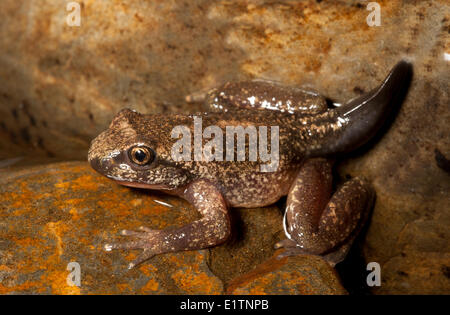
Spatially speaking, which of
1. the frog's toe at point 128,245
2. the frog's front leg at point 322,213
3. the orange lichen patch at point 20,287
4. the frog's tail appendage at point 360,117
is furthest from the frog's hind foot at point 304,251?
the orange lichen patch at point 20,287

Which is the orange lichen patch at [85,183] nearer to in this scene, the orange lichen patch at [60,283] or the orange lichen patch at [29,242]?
the orange lichen patch at [29,242]

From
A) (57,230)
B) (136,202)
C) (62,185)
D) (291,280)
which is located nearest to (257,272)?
(291,280)

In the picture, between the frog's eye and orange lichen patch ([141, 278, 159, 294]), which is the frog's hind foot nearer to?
orange lichen patch ([141, 278, 159, 294])

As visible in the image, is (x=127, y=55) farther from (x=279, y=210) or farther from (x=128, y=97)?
(x=279, y=210)

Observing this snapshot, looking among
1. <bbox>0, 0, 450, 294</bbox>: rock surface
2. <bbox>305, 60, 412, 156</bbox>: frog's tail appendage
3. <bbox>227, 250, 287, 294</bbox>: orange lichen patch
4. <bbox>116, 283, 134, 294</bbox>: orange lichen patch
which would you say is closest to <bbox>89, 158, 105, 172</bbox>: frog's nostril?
<bbox>116, 283, 134, 294</bbox>: orange lichen patch

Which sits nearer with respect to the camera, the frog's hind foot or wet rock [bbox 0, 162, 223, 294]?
wet rock [bbox 0, 162, 223, 294]

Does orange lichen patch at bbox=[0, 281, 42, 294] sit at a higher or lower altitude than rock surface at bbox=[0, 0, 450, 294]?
lower

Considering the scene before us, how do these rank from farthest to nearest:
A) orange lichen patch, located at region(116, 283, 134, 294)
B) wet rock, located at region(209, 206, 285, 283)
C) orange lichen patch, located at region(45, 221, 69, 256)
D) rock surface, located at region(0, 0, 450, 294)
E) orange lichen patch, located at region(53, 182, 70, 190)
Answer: rock surface, located at region(0, 0, 450, 294), orange lichen patch, located at region(53, 182, 70, 190), wet rock, located at region(209, 206, 285, 283), orange lichen patch, located at region(45, 221, 69, 256), orange lichen patch, located at region(116, 283, 134, 294)
